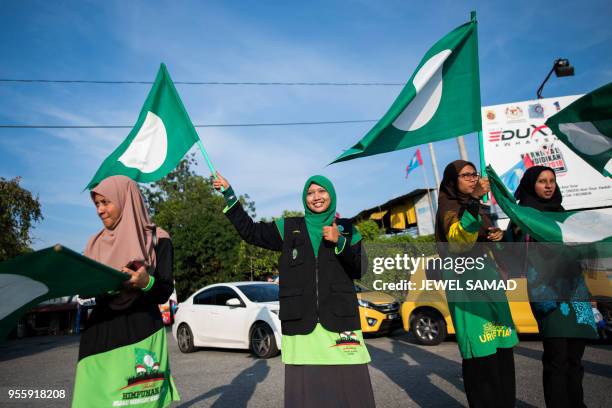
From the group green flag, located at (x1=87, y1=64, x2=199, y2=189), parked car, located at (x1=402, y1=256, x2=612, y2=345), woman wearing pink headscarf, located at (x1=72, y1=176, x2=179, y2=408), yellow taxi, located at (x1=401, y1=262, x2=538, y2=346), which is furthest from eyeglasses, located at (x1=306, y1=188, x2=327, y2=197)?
yellow taxi, located at (x1=401, y1=262, x2=538, y2=346)

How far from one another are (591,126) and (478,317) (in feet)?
5.73

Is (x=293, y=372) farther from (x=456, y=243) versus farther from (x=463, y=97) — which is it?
(x=463, y=97)

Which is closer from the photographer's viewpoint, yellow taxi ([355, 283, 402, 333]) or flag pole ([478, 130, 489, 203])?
flag pole ([478, 130, 489, 203])

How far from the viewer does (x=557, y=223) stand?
302 centimetres

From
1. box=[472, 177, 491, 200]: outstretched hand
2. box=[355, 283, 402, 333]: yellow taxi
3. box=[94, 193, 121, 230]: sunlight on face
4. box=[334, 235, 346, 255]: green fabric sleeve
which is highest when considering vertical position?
box=[472, 177, 491, 200]: outstretched hand

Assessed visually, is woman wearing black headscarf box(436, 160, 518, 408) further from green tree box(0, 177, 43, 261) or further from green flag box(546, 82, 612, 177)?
green tree box(0, 177, 43, 261)

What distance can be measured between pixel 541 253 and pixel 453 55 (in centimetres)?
178

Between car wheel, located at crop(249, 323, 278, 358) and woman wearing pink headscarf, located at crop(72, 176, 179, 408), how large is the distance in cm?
609

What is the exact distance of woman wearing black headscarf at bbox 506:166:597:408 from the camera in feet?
10.2

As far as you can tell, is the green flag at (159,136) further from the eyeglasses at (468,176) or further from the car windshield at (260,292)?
the car windshield at (260,292)

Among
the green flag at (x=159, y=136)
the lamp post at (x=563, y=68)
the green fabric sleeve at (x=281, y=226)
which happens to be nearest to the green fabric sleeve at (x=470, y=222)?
the green fabric sleeve at (x=281, y=226)

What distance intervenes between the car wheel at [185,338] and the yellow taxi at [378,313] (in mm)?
4098

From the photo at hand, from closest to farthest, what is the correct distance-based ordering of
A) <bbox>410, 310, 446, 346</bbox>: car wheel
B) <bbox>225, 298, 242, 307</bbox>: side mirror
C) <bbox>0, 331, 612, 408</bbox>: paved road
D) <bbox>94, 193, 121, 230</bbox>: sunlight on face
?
<bbox>94, 193, 121, 230</bbox>: sunlight on face, <bbox>0, 331, 612, 408</bbox>: paved road, <bbox>410, 310, 446, 346</bbox>: car wheel, <bbox>225, 298, 242, 307</bbox>: side mirror

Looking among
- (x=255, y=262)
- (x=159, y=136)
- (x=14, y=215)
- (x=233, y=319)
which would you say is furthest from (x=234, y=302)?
(x=255, y=262)
